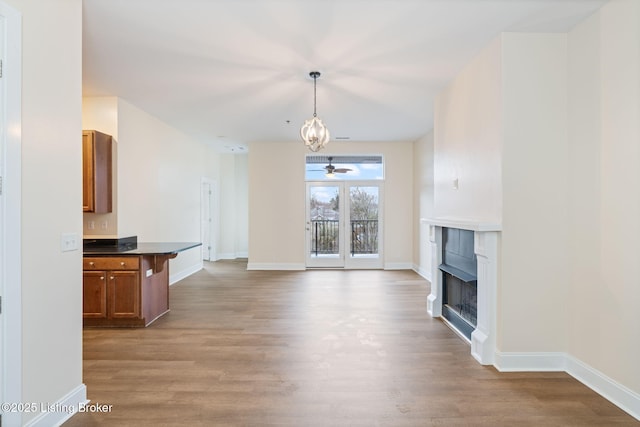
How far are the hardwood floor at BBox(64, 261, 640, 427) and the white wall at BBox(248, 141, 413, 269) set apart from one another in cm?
298

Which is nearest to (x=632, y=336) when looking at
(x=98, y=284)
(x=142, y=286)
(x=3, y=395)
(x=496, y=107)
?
(x=496, y=107)

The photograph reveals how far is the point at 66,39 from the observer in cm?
222

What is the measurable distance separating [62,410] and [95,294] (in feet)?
6.73

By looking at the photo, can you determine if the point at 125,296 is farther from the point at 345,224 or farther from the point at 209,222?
the point at 209,222

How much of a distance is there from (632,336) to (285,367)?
2527 mm

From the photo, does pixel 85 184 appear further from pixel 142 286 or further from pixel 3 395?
pixel 3 395

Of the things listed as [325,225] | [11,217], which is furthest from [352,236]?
[11,217]

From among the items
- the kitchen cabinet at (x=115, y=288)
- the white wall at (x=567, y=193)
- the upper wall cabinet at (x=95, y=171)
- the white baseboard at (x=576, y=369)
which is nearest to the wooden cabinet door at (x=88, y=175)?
the upper wall cabinet at (x=95, y=171)

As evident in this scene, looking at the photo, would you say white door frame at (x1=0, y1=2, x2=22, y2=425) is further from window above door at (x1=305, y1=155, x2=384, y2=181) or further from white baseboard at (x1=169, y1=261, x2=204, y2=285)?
window above door at (x1=305, y1=155, x2=384, y2=181)

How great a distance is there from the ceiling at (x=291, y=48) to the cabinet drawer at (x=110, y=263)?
2.07 metres

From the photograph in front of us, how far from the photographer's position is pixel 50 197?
2.08 meters

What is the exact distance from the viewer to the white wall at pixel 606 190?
2.27m

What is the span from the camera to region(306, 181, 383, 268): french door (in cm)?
764

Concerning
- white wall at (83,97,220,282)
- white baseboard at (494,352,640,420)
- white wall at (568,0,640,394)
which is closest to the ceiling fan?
white wall at (83,97,220,282)
